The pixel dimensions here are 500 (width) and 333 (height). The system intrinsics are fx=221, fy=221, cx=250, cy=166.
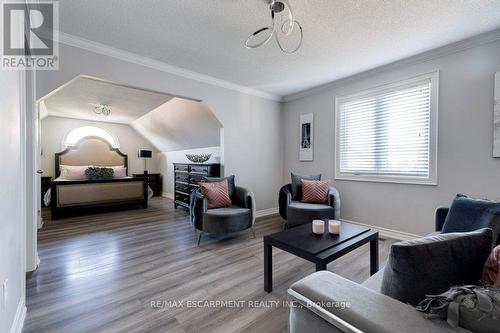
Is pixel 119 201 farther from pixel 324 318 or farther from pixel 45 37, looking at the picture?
pixel 324 318

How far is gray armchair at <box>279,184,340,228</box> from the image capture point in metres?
3.14

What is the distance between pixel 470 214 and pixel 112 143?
305 inches

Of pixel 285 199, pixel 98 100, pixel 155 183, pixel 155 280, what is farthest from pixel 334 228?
pixel 155 183

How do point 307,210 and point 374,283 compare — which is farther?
point 307,210

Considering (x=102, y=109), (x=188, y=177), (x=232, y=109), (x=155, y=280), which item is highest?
(x=102, y=109)

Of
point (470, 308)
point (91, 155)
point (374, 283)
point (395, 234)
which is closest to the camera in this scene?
point (470, 308)

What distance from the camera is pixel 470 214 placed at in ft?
5.28

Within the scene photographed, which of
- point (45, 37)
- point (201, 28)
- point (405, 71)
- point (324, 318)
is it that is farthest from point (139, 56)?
point (405, 71)

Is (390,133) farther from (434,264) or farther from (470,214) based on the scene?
(434,264)

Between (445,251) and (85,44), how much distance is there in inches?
140

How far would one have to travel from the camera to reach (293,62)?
10.1ft

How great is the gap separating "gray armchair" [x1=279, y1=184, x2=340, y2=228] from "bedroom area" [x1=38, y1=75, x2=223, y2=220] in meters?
1.36

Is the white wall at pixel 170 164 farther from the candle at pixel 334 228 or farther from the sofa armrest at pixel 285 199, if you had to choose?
the candle at pixel 334 228

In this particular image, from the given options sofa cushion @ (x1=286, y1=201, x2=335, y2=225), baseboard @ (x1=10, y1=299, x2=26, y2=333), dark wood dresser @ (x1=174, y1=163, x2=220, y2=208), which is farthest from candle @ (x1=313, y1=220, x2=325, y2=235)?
dark wood dresser @ (x1=174, y1=163, x2=220, y2=208)
